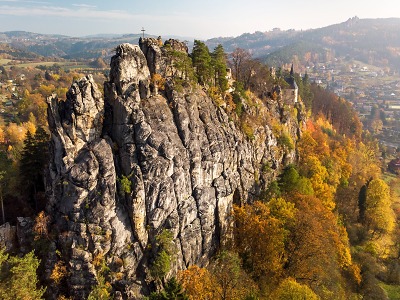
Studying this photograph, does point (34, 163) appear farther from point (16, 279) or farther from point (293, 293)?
point (293, 293)

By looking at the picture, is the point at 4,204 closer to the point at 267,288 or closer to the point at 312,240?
the point at 267,288

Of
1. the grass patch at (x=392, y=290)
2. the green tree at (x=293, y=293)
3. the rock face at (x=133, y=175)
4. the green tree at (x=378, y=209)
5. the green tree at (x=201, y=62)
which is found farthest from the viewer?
the green tree at (x=378, y=209)

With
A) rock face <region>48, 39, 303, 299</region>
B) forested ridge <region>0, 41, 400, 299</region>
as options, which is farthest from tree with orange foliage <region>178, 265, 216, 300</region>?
rock face <region>48, 39, 303, 299</region>

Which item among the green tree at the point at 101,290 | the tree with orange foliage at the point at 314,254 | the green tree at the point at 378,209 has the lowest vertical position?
the green tree at the point at 378,209

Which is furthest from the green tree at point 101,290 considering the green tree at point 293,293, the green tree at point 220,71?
the green tree at point 220,71

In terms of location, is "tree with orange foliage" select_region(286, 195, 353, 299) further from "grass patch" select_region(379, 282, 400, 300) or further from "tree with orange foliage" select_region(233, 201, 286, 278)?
"grass patch" select_region(379, 282, 400, 300)

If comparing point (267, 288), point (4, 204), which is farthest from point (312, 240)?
point (4, 204)

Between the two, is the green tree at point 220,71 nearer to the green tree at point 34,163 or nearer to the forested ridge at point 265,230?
the forested ridge at point 265,230
